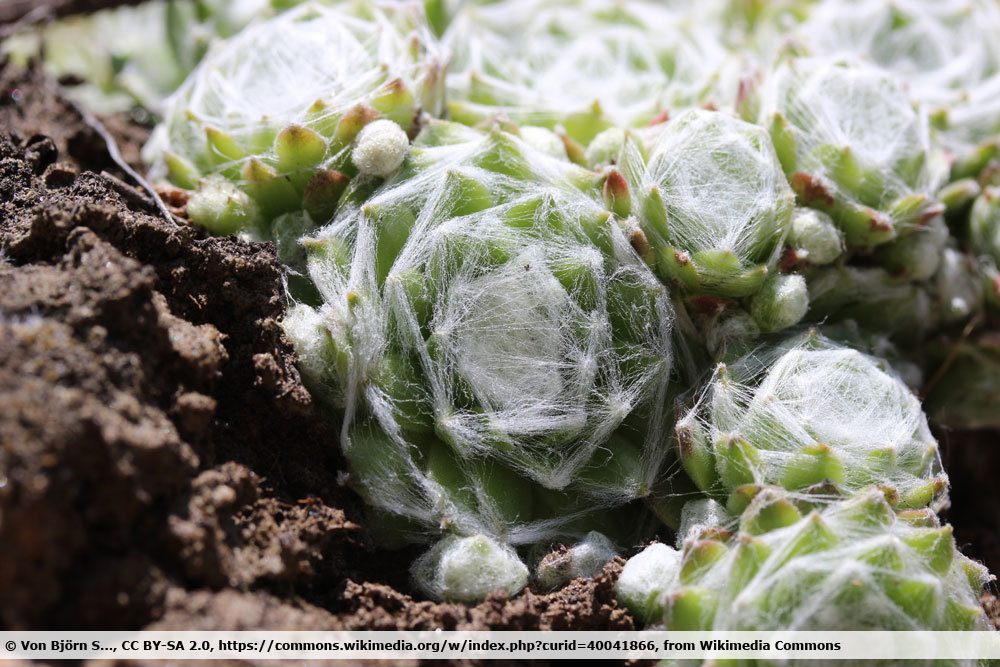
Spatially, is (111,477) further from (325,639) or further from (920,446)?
(920,446)

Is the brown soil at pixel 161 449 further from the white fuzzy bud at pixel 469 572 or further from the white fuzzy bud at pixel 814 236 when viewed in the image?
the white fuzzy bud at pixel 814 236

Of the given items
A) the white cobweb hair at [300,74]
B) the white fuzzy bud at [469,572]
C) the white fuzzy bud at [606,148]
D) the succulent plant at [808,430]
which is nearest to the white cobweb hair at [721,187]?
the white fuzzy bud at [606,148]

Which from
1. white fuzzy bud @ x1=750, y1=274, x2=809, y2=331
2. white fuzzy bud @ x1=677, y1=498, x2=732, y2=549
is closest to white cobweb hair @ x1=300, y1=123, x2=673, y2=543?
white fuzzy bud @ x1=677, y1=498, x2=732, y2=549

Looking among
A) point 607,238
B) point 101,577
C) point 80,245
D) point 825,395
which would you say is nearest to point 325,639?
point 101,577

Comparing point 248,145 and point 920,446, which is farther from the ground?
point 248,145

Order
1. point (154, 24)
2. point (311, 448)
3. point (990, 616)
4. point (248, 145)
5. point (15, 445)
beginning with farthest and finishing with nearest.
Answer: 1. point (154, 24)
2. point (248, 145)
3. point (990, 616)
4. point (311, 448)
5. point (15, 445)

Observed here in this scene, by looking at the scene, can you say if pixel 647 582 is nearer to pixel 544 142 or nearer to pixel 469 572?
pixel 469 572
